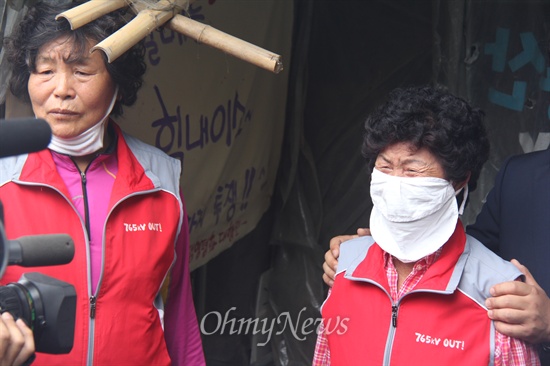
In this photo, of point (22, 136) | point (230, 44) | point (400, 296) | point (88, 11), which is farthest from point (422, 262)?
point (22, 136)

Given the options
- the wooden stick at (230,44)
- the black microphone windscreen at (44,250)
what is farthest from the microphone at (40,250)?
the wooden stick at (230,44)

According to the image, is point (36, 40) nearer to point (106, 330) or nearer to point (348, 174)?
point (106, 330)

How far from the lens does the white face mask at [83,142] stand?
7.97 ft

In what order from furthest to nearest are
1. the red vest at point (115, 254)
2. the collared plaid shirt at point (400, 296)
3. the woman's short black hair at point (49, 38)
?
1. the woman's short black hair at point (49, 38)
2. the red vest at point (115, 254)
3. the collared plaid shirt at point (400, 296)

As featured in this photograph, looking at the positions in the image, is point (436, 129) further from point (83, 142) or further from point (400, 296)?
point (83, 142)

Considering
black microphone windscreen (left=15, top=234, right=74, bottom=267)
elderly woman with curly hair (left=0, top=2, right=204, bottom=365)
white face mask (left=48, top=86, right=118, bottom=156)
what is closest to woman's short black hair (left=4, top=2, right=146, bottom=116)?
elderly woman with curly hair (left=0, top=2, right=204, bottom=365)

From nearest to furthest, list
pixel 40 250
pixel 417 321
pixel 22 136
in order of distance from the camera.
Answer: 1. pixel 22 136
2. pixel 40 250
3. pixel 417 321

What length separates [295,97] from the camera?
4410 mm

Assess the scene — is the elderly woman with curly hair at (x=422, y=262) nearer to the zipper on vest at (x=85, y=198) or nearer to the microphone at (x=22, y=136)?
the zipper on vest at (x=85, y=198)

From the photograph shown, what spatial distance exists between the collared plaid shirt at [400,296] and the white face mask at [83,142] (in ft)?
2.92

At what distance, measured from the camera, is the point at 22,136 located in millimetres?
1303

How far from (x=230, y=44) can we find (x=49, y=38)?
0.54 metres

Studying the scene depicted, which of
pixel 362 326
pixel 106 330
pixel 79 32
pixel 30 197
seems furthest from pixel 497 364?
pixel 79 32

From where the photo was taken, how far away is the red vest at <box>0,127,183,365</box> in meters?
2.30
